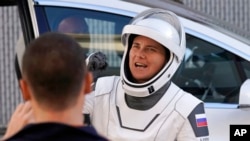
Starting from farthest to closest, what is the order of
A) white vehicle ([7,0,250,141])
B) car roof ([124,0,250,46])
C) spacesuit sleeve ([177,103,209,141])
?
car roof ([124,0,250,46]) < white vehicle ([7,0,250,141]) < spacesuit sleeve ([177,103,209,141])

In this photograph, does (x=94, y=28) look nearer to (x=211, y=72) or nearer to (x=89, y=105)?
(x=211, y=72)

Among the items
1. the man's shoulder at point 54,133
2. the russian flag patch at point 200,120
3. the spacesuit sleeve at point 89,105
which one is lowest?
A: the russian flag patch at point 200,120

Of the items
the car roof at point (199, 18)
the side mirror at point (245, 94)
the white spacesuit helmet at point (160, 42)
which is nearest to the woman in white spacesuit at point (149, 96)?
the white spacesuit helmet at point (160, 42)

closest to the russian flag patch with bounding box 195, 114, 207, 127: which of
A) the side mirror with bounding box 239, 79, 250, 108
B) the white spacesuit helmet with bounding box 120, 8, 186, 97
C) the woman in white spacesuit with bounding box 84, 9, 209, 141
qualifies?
the woman in white spacesuit with bounding box 84, 9, 209, 141

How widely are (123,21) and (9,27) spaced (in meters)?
4.48

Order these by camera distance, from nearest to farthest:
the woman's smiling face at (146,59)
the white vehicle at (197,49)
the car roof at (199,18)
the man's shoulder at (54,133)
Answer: the man's shoulder at (54,133), the woman's smiling face at (146,59), the white vehicle at (197,49), the car roof at (199,18)

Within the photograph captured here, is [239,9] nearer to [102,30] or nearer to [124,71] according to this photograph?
[102,30]

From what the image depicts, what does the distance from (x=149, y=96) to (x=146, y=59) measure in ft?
0.52

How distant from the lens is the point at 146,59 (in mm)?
3053

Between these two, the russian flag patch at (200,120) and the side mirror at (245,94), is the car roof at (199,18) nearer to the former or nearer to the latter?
the side mirror at (245,94)

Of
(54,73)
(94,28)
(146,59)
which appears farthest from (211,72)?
(54,73)

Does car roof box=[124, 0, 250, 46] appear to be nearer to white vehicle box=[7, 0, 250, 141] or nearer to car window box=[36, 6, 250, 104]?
white vehicle box=[7, 0, 250, 141]

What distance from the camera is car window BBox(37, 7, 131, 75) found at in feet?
14.2

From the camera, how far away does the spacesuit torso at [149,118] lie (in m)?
2.90
